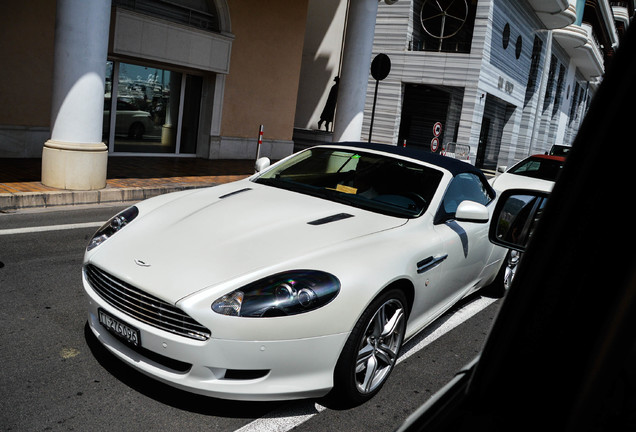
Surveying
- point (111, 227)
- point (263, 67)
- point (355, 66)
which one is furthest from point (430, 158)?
point (263, 67)

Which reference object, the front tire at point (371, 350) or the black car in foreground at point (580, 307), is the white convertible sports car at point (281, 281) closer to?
the front tire at point (371, 350)

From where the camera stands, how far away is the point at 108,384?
3254mm

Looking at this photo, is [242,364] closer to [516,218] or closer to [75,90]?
[516,218]

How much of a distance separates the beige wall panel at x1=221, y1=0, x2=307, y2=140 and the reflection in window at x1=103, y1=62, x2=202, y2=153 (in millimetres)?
993

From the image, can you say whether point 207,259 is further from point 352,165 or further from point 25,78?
point 25,78

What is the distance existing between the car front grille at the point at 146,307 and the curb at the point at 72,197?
16.5 ft

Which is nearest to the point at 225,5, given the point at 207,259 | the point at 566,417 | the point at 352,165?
the point at 352,165

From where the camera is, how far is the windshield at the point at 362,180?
4211mm

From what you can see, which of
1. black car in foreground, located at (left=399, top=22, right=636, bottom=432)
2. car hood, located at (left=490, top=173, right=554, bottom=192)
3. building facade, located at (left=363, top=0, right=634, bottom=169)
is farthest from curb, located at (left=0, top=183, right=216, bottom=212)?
building facade, located at (left=363, top=0, right=634, bottom=169)

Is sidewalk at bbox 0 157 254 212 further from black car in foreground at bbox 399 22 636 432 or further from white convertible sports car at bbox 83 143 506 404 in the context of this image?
black car in foreground at bbox 399 22 636 432

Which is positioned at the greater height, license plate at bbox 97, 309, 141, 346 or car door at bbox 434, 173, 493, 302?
car door at bbox 434, 173, 493, 302

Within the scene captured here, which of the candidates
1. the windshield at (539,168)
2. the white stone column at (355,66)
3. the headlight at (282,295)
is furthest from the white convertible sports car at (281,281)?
the white stone column at (355,66)

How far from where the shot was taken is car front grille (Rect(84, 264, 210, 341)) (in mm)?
2875

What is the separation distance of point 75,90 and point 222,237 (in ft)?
20.8
